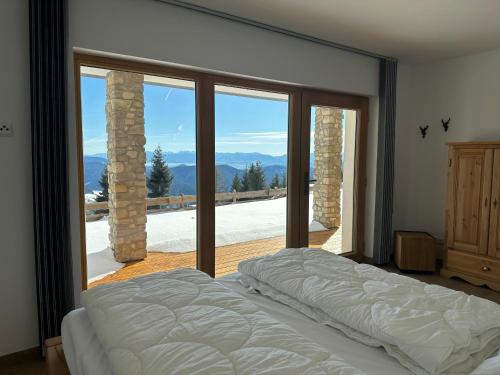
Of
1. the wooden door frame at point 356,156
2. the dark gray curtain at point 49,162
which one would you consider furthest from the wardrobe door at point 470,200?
the dark gray curtain at point 49,162

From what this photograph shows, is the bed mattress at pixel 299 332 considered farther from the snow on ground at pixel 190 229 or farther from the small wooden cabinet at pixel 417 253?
the small wooden cabinet at pixel 417 253

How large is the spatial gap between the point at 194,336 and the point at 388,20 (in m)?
→ 3.05

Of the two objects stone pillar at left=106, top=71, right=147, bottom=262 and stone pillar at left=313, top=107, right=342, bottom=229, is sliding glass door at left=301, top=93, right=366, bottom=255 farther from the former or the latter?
stone pillar at left=106, top=71, right=147, bottom=262

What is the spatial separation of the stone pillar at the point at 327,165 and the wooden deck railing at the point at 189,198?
1.84 feet

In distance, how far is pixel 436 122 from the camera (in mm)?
4500

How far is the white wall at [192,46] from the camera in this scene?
2467 millimetres

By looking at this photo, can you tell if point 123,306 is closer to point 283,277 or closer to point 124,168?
point 283,277

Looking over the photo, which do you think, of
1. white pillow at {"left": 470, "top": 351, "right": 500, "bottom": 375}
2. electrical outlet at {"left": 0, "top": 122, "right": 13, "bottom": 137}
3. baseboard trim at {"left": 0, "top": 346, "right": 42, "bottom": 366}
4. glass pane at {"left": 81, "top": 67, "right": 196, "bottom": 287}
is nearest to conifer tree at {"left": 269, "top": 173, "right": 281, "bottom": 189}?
glass pane at {"left": 81, "top": 67, "right": 196, "bottom": 287}

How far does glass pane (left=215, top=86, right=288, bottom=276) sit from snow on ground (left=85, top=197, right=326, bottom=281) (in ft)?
0.03

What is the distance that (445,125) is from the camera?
4.38 metres

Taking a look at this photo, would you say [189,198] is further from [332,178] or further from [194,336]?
[194,336]

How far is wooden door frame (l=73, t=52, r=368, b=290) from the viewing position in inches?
104

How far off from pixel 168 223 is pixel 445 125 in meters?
3.51

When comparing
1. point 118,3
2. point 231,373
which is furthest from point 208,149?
point 231,373
